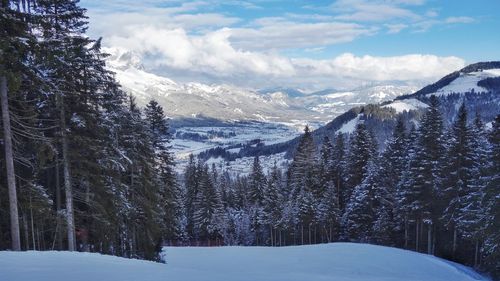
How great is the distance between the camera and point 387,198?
163 feet

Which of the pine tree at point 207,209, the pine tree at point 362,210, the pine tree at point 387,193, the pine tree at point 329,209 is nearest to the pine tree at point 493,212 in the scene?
the pine tree at point 387,193

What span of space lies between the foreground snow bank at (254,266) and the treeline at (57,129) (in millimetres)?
4510

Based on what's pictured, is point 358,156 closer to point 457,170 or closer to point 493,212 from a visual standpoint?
point 457,170

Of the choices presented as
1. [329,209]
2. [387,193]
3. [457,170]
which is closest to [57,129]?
[457,170]

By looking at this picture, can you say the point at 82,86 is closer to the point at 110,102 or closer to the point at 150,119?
the point at 110,102

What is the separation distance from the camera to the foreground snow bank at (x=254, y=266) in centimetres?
1348

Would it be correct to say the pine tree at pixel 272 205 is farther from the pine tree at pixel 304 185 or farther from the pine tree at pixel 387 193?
the pine tree at pixel 387 193

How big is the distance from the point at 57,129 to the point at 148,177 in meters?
12.4

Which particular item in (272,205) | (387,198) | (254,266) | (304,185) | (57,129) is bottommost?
(272,205)

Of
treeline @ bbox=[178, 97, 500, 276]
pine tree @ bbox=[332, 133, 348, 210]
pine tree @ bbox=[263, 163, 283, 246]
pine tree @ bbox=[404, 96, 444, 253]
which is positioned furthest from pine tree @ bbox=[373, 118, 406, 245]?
pine tree @ bbox=[263, 163, 283, 246]

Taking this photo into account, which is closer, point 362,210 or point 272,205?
point 362,210

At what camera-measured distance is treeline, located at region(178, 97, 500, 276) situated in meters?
34.1

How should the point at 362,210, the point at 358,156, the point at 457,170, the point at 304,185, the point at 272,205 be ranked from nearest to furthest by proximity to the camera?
the point at 457,170
the point at 362,210
the point at 358,156
the point at 304,185
the point at 272,205

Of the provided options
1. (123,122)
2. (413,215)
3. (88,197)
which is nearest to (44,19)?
(88,197)
